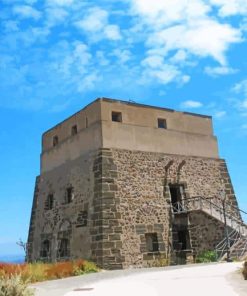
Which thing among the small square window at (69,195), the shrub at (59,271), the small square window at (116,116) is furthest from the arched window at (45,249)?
the small square window at (116,116)

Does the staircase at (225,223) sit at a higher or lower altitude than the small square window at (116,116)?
lower

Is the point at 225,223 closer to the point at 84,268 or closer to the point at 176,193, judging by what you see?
the point at 176,193

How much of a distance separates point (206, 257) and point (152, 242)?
9.50ft

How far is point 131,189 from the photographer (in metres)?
21.2

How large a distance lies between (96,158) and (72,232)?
4.39m

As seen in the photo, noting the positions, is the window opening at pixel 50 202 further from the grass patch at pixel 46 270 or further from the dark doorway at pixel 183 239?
the dark doorway at pixel 183 239

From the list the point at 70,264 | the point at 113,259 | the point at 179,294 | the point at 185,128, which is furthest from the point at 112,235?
the point at 179,294

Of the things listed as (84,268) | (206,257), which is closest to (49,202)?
(84,268)

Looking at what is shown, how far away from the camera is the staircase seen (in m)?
19.4

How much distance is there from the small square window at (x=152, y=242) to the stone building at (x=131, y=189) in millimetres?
15

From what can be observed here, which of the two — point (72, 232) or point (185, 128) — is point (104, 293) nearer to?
point (72, 232)

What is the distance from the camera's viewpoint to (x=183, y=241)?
22.4 meters

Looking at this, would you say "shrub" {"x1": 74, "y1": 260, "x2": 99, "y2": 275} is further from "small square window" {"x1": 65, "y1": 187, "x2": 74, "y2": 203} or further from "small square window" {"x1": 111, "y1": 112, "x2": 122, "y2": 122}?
"small square window" {"x1": 111, "y1": 112, "x2": 122, "y2": 122}

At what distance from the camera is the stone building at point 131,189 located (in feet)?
66.2
